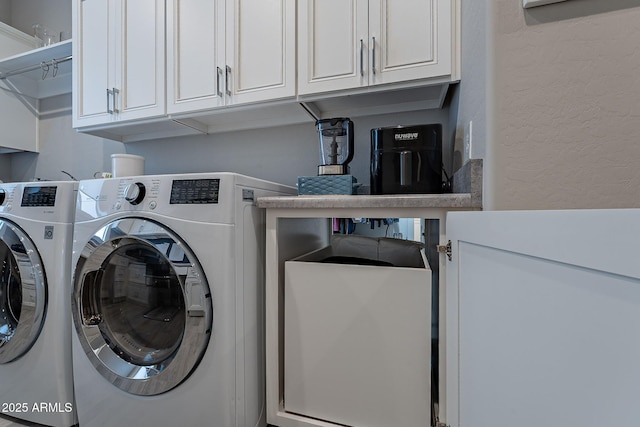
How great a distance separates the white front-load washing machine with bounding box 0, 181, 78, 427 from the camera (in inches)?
45.0

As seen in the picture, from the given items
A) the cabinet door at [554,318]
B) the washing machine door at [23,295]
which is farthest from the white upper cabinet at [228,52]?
the cabinet door at [554,318]

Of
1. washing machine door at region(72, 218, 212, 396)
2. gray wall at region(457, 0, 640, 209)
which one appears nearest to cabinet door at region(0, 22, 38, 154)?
washing machine door at region(72, 218, 212, 396)

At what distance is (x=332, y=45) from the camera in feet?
4.05

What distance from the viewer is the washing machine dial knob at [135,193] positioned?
0.98m

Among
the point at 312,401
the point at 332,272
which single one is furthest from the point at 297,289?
the point at 312,401

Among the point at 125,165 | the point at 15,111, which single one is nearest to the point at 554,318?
the point at 125,165

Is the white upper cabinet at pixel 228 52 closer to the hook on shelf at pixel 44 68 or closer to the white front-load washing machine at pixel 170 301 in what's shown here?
the white front-load washing machine at pixel 170 301

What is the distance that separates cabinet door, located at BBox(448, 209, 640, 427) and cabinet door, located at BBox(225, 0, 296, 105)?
1.12m

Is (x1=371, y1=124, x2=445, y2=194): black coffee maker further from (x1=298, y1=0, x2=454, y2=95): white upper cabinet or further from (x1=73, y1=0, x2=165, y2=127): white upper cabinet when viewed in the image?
(x1=73, y1=0, x2=165, y2=127): white upper cabinet

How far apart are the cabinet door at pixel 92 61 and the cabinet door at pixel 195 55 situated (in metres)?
0.43

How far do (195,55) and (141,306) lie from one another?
4.11 ft

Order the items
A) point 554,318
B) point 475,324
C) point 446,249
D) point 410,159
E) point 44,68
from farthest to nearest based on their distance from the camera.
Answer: point 44,68
point 410,159
point 446,249
point 475,324
point 554,318

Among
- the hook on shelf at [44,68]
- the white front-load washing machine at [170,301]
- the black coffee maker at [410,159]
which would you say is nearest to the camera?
the white front-load washing machine at [170,301]

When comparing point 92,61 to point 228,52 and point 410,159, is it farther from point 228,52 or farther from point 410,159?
point 410,159
